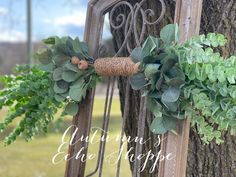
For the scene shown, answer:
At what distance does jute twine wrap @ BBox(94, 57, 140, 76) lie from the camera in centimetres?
95

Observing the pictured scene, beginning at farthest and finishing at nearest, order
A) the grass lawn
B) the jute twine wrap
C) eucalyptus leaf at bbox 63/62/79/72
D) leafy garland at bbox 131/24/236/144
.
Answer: the grass lawn
eucalyptus leaf at bbox 63/62/79/72
the jute twine wrap
leafy garland at bbox 131/24/236/144

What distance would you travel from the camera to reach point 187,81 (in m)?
0.88

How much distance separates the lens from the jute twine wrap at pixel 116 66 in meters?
0.95

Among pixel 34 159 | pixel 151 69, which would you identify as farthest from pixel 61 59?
pixel 34 159

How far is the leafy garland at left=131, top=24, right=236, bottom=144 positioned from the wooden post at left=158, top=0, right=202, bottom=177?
2 centimetres

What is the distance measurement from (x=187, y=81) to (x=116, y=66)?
0.61ft

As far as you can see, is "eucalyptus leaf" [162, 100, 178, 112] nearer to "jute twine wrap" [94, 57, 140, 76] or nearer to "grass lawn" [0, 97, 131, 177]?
"jute twine wrap" [94, 57, 140, 76]

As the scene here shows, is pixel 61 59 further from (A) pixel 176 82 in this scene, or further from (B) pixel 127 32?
(A) pixel 176 82

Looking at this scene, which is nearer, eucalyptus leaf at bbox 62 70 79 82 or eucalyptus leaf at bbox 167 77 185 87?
eucalyptus leaf at bbox 167 77 185 87

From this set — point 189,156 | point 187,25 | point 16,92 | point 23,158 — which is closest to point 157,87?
point 187,25

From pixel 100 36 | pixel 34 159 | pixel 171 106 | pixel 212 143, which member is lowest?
pixel 34 159

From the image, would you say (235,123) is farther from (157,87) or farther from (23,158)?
(23,158)

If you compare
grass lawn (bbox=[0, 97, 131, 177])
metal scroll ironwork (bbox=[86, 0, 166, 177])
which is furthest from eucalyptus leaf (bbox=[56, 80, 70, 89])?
grass lawn (bbox=[0, 97, 131, 177])

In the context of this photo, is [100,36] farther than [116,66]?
Yes
